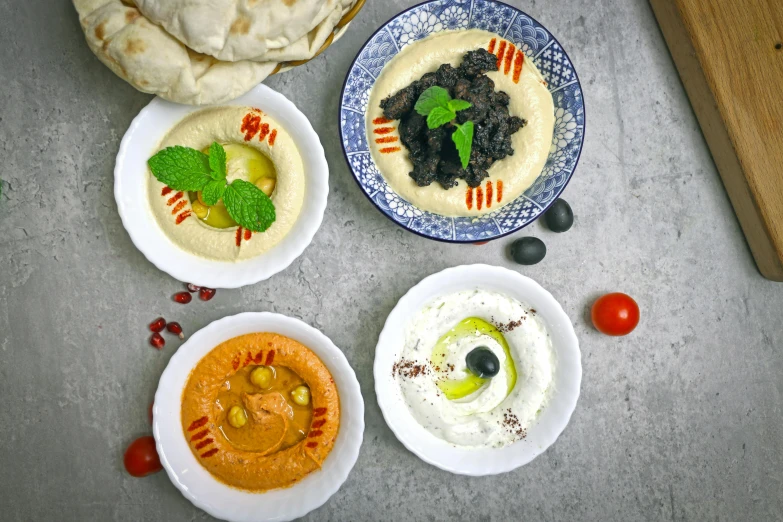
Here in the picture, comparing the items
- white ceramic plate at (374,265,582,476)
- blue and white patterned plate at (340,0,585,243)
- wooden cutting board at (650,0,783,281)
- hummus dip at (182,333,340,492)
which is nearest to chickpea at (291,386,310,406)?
hummus dip at (182,333,340,492)

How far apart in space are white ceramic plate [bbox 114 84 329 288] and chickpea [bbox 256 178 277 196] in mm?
209

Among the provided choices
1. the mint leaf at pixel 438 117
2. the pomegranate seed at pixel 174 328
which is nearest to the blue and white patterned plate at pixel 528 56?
the mint leaf at pixel 438 117

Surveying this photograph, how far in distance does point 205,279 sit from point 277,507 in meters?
1.31

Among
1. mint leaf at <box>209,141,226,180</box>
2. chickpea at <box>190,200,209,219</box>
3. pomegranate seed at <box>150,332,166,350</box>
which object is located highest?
mint leaf at <box>209,141,226,180</box>

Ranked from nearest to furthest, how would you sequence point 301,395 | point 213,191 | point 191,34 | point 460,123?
point 191,34 < point 460,123 < point 213,191 < point 301,395

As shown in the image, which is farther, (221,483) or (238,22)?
(221,483)

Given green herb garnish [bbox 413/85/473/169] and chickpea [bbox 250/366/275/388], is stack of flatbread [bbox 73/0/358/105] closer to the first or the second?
green herb garnish [bbox 413/85/473/169]

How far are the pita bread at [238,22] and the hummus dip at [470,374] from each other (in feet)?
5.28

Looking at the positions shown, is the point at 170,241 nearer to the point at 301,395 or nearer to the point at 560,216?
the point at 301,395

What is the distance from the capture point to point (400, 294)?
3590 mm

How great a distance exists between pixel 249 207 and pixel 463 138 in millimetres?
1173

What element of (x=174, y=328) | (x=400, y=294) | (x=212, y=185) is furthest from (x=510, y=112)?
(x=174, y=328)

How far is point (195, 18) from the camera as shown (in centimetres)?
267

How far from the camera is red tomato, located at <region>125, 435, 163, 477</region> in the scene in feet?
11.0
